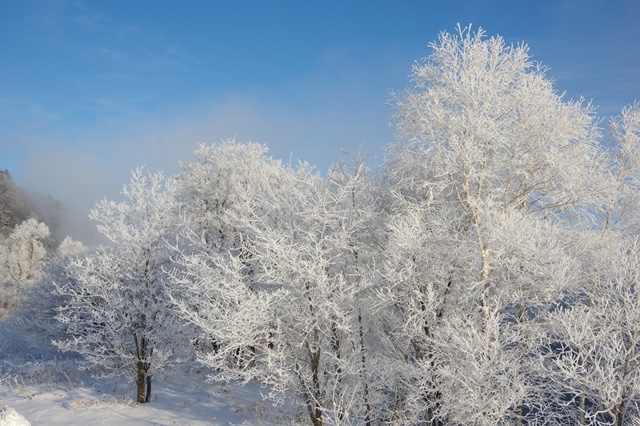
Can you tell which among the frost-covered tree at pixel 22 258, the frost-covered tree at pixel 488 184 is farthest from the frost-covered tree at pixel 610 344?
the frost-covered tree at pixel 22 258

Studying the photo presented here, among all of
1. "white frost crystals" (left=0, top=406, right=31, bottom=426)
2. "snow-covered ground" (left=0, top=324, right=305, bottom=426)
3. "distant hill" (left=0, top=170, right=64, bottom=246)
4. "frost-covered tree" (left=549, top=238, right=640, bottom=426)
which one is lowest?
"snow-covered ground" (left=0, top=324, right=305, bottom=426)

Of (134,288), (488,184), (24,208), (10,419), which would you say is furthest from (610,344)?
(24,208)

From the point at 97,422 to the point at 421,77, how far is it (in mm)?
12900

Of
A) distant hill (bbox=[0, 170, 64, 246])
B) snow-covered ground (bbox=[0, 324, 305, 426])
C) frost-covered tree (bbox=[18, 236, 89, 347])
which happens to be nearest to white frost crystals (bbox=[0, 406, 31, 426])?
snow-covered ground (bbox=[0, 324, 305, 426])

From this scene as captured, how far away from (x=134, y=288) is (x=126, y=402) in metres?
3.54

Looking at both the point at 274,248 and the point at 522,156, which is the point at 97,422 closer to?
the point at 274,248

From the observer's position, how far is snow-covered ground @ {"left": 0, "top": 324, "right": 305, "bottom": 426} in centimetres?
1240

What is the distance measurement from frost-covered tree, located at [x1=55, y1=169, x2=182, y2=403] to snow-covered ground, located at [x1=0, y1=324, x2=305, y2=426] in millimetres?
976

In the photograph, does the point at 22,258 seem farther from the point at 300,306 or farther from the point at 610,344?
the point at 610,344

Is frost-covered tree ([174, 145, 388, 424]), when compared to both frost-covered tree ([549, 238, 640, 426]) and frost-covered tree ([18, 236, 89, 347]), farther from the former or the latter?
frost-covered tree ([18, 236, 89, 347])

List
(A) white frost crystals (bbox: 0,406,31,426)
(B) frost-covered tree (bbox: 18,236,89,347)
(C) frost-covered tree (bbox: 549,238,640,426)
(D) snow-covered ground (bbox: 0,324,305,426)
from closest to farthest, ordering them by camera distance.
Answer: (A) white frost crystals (bbox: 0,406,31,426), (C) frost-covered tree (bbox: 549,238,640,426), (D) snow-covered ground (bbox: 0,324,305,426), (B) frost-covered tree (bbox: 18,236,89,347)

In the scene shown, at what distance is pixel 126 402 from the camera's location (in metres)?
13.7

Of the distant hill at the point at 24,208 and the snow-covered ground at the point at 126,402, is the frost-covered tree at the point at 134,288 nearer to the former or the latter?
the snow-covered ground at the point at 126,402

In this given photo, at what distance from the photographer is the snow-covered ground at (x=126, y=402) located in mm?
12398
